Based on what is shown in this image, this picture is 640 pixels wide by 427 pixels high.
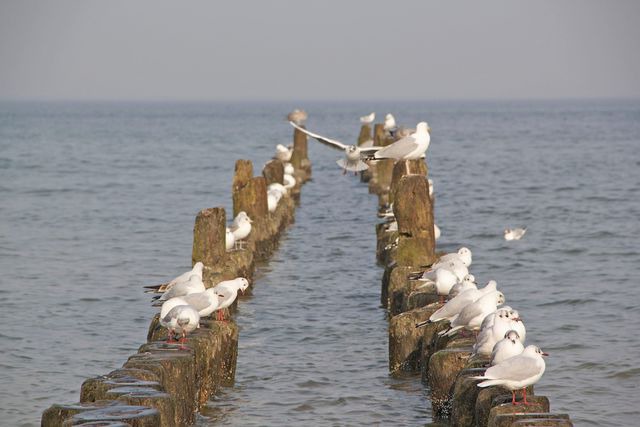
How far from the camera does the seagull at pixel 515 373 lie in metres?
8.67

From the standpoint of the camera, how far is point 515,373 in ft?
28.5

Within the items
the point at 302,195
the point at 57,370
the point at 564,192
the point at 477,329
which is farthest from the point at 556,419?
the point at 564,192

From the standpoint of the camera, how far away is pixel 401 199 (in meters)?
15.6

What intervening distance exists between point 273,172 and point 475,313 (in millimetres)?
17283

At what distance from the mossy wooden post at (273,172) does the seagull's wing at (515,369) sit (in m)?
19.1

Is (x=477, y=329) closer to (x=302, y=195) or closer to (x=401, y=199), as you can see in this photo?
(x=401, y=199)

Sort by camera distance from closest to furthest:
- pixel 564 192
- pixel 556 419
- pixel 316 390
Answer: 1. pixel 556 419
2. pixel 316 390
3. pixel 564 192

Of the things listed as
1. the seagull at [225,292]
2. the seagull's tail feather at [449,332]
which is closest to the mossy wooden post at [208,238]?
the seagull at [225,292]

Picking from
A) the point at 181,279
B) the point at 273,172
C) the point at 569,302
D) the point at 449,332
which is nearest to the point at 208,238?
the point at 181,279

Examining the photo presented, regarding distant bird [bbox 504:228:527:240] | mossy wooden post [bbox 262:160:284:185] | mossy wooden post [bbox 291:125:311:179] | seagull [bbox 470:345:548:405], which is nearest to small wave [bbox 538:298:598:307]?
distant bird [bbox 504:228:527:240]

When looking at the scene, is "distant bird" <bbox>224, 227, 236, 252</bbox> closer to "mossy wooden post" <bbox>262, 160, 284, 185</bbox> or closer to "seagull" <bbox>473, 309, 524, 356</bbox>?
"seagull" <bbox>473, 309, 524, 356</bbox>

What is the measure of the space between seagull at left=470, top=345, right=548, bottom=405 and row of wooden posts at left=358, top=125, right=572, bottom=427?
128mm

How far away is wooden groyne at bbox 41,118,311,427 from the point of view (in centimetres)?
837

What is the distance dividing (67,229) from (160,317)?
18589 millimetres
